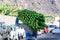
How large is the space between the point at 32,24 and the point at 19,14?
6.86ft

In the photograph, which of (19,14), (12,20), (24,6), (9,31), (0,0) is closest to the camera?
(9,31)

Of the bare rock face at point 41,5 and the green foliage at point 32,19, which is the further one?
the bare rock face at point 41,5

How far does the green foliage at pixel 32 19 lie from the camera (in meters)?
30.4

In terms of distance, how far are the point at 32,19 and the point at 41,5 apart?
2987 inches

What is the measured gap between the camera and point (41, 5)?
10788cm

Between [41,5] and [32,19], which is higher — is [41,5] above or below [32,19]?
above

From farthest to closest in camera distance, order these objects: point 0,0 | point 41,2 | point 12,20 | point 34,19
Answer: point 41,2 < point 0,0 < point 34,19 < point 12,20

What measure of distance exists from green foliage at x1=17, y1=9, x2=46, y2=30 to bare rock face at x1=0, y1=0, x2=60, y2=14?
192 feet

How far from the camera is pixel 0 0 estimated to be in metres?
80.7

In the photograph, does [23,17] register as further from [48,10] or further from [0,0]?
[48,10]

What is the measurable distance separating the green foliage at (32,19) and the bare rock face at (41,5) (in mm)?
58420

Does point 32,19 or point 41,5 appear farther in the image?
point 41,5

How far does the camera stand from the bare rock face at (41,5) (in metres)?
95.2

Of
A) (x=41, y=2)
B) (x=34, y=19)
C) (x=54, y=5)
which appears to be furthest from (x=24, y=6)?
(x=34, y=19)
